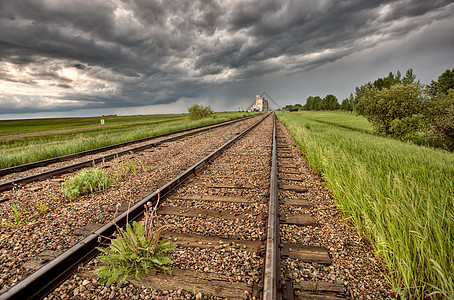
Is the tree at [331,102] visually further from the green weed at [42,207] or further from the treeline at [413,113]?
the green weed at [42,207]

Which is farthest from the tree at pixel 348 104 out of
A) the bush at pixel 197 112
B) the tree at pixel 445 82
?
the bush at pixel 197 112

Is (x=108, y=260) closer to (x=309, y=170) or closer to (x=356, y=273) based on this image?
(x=356, y=273)

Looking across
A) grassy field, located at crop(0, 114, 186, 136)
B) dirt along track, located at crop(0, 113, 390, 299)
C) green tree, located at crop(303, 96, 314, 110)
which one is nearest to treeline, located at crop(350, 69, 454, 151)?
dirt along track, located at crop(0, 113, 390, 299)

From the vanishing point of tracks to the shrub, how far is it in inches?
44.1

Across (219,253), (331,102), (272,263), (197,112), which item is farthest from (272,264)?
(331,102)

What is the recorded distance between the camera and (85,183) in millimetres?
4559

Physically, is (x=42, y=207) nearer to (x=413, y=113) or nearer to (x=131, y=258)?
(x=131, y=258)

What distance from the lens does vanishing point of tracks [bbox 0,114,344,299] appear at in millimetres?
1900

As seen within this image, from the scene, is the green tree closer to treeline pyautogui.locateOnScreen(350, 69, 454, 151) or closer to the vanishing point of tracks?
treeline pyautogui.locateOnScreen(350, 69, 454, 151)

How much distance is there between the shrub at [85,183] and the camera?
4.29m

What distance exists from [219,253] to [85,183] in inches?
153

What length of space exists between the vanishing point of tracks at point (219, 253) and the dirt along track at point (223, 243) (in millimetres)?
12

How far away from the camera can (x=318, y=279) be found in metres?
2.06

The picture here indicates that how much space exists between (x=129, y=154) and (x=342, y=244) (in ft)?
27.2
